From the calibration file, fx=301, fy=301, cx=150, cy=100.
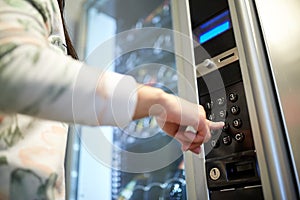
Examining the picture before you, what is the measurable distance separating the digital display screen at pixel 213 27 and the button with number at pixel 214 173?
1.16 ft

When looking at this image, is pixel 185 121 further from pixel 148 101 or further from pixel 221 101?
pixel 221 101

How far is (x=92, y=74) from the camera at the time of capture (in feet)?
1.15

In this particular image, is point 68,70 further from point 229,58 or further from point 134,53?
point 134,53

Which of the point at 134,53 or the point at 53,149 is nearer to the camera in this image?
the point at 53,149

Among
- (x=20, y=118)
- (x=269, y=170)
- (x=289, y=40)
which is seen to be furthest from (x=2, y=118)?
(x=289, y=40)

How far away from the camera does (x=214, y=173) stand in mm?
709

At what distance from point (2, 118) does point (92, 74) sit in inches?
6.9

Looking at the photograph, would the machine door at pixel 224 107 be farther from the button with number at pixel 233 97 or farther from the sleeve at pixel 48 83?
the sleeve at pixel 48 83

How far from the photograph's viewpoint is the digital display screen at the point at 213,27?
79 centimetres

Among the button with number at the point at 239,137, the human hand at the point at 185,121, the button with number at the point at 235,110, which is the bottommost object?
the human hand at the point at 185,121

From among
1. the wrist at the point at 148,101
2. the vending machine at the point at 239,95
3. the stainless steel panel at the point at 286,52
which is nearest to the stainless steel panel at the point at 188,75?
the vending machine at the point at 239,95

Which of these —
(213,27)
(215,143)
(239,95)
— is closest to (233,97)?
(239,95)

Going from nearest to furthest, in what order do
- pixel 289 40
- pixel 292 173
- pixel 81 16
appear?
pixel 292 173 < pixel 289 40 < pixel 81 16

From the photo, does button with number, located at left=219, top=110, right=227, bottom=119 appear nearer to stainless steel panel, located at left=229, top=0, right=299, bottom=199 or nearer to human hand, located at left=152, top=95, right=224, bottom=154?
stainless steel panel, located at left=229, top=0, right=299, bottom=199
